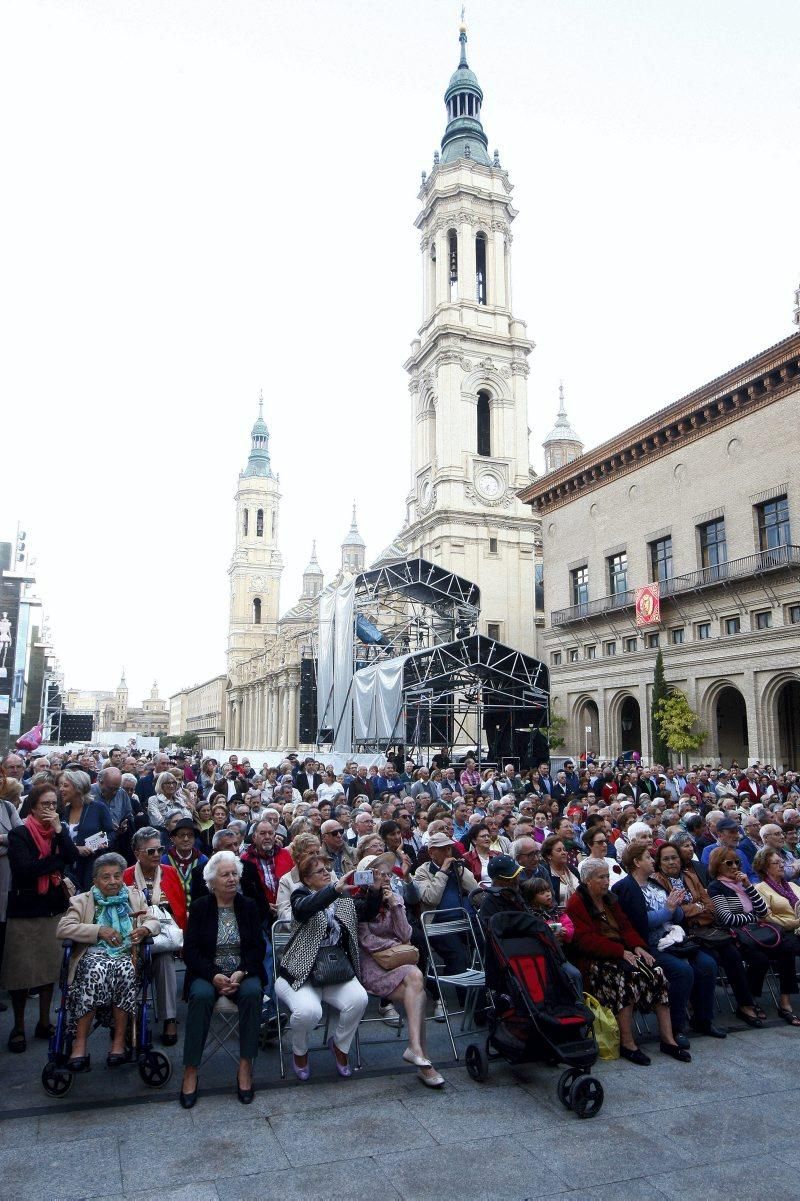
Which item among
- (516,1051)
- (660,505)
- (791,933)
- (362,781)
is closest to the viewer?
(516,1051)

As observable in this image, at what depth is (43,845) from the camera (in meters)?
6.28

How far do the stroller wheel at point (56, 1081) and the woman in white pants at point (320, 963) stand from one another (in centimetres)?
146

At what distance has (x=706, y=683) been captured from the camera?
31.6 m

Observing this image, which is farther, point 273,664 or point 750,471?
point 273,664

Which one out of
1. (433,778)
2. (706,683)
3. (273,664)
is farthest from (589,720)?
(273,664)

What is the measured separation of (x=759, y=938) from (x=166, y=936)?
5040mm

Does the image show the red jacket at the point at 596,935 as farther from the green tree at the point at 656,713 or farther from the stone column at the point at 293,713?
the stone column at the point at 293,713

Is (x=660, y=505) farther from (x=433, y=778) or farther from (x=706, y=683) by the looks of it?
(x=433, y=778)

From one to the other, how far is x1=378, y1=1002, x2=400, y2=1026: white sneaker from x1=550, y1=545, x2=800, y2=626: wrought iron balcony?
2460cm

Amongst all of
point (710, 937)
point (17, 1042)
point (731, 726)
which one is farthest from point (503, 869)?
point (731, 726)

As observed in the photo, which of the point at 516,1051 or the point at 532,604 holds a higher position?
the point at 532,604

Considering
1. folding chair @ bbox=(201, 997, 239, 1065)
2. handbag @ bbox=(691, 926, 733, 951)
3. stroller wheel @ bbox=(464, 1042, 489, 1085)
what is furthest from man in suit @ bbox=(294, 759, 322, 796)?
stroller wheel @ bbox=(464, 1042, 489, 1085)

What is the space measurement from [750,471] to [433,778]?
19.6 metres

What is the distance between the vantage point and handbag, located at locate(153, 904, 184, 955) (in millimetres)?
6047
